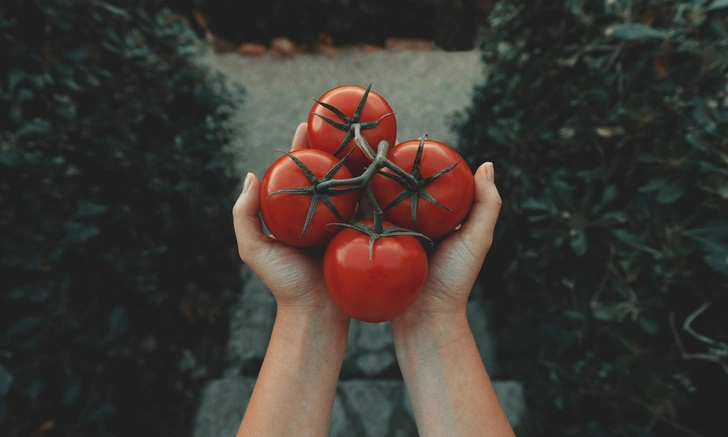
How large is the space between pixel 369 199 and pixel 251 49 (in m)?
4.07

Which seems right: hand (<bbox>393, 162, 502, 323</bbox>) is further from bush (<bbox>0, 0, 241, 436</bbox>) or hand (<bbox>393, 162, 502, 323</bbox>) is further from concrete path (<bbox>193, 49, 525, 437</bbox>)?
bush (<bbox>0, 0, 241, 436</bbox>)

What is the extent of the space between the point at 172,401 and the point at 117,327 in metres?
0.73

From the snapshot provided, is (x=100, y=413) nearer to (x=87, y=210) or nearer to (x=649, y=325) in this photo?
(x=87, y=210)

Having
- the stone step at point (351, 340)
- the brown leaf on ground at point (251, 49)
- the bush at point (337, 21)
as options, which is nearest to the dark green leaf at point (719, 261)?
the stone step at point (351, 340)

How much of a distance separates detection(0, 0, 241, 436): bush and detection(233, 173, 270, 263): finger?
0.58 meters

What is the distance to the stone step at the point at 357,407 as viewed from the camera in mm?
1985

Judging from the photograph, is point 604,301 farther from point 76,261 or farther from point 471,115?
point 76,261

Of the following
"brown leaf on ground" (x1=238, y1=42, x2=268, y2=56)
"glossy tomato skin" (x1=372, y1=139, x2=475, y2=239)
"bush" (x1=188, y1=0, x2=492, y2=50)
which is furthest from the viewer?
"brown leaf on ground" (x1=238, y1=42, x2=268, y2=56)

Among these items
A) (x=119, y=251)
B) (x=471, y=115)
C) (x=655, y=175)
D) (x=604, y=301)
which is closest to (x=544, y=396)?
(x=604, y=301)

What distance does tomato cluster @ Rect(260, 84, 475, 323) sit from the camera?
97 cm

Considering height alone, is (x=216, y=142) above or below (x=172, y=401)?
above

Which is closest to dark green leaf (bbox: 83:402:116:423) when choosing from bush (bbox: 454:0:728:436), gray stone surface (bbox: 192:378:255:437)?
gray stone surface (bbox: 192:378:255:437)

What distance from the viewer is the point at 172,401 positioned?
2.01 meters

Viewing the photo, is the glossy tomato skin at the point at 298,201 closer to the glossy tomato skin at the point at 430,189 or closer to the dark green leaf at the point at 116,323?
the glossy tomato skin at the point at 430,189
